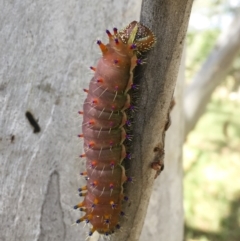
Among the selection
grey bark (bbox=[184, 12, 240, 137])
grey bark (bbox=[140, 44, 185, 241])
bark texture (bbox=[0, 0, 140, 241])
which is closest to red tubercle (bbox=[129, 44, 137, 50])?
bark texture (bbox=[0, 0, 140, 241])

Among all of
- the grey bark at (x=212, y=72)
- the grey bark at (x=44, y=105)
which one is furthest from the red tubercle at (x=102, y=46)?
the grey bark at (x=212, y=72)

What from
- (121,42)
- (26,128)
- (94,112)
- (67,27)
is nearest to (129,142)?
(94,112)

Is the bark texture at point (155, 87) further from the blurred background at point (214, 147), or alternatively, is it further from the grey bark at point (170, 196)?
the blurred background at point (214, 147)

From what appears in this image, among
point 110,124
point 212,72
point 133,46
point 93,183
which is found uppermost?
point 212,72

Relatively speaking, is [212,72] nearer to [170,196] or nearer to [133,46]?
[170,196]

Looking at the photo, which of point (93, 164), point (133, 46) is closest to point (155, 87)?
point (133, 46)

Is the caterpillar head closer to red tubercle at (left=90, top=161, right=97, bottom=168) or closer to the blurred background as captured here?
red tubercle at (left=90, top=161, right=97, bottom=168)
